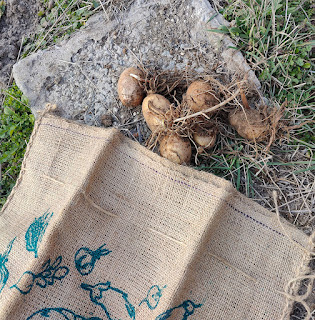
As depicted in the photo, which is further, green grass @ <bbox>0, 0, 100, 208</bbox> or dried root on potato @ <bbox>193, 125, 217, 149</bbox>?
green grass @ <bbox>0, 0, 100, 208</bbox>

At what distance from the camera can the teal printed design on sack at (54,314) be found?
155cm

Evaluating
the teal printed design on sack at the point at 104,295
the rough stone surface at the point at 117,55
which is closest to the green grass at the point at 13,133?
the rough stone surface at the point at 117,55

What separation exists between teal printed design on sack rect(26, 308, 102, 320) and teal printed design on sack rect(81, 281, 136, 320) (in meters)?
0.12

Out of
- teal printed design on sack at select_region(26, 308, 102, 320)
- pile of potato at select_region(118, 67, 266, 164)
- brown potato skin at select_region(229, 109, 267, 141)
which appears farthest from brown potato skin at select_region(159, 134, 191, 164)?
teal printed design on sack at select_region(26, 308, 102, 320)

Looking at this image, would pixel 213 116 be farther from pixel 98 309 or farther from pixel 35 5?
pixel 35 5

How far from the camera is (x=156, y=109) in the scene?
68.9 inches

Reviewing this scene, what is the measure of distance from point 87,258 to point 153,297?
1.29ft

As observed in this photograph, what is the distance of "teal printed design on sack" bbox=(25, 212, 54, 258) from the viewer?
5.41 feet

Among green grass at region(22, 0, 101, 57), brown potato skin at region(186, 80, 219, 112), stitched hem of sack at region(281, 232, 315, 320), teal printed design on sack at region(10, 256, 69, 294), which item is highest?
green grass at region(22, 0, 101, 57)

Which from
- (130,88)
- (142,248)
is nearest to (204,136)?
(130,88)

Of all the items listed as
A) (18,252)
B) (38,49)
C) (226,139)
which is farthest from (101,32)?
Result: (18,252)

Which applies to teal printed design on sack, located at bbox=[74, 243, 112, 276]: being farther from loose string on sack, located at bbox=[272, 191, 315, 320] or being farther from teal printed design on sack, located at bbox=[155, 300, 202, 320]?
loose string on sack, located at bbox=[272, 191, 315, 320]

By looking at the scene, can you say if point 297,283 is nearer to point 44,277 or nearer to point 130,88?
point 44,277

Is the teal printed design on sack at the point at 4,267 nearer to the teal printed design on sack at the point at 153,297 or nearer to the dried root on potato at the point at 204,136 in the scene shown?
the teal printed design on sack at the point at 153,297
